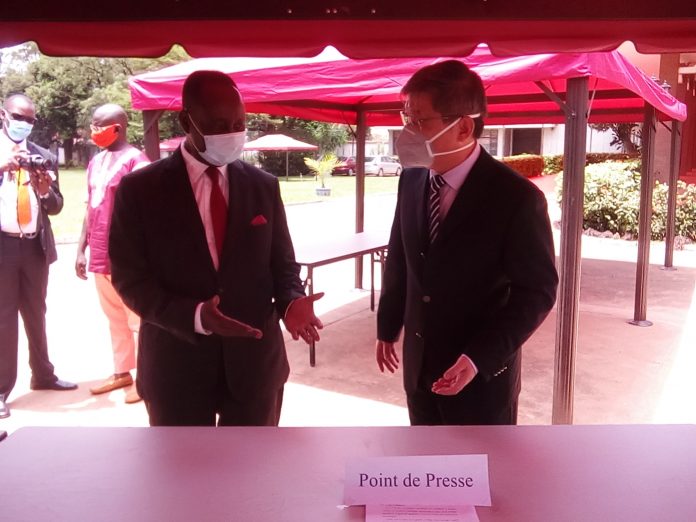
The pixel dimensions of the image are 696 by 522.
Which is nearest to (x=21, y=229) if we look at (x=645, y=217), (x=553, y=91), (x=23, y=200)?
(x=23, y=200)

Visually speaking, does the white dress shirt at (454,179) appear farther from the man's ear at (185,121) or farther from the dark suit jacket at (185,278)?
the man's ear at (185,121)

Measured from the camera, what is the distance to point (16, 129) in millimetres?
3730

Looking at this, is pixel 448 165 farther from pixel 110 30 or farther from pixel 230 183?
pixel 110 30

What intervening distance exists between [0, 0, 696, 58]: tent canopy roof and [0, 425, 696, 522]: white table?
1069mm

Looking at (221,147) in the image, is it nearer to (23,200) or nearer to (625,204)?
(23,200)

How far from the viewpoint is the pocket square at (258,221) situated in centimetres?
199

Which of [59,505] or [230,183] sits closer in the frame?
[59,505]

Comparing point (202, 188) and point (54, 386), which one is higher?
point (202, 188)

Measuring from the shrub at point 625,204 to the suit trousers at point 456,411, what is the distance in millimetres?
11254

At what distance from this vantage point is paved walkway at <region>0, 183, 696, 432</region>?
4.08 m

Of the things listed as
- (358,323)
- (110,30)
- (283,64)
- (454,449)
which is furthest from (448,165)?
(358,323)

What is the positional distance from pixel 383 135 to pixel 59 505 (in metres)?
48.7

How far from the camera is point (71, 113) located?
33500mm

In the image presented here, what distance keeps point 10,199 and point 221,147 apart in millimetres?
2467
